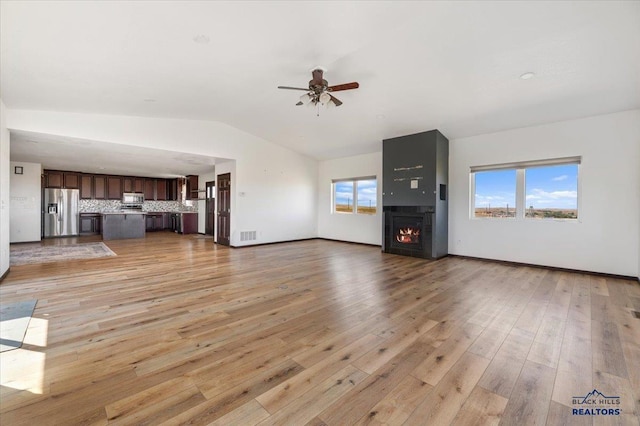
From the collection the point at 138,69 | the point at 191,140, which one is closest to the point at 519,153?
the point at 138,69

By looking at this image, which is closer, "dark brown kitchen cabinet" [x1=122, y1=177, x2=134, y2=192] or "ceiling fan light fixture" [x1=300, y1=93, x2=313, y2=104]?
"ceiling fan light fixture" [x1=300, y1=93, x2=313, y2=104]

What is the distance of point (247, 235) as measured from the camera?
7359 mm

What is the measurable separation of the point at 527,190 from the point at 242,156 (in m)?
6.54

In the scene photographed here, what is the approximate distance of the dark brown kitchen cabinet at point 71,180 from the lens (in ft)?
31.1

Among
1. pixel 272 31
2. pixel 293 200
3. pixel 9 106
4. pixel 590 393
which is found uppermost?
pixel 272 31

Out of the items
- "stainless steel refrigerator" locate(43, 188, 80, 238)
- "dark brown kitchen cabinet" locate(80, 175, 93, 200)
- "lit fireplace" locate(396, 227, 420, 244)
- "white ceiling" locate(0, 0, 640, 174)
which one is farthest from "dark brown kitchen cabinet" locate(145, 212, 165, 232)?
"lit fireplace" locate(396, 227, 420, 244)

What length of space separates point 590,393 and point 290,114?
5.55m

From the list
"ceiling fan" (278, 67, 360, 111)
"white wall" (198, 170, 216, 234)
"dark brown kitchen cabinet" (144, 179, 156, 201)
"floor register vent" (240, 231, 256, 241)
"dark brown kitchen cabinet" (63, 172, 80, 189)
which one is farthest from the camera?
"dark brown kitchen cabinet" (144, 179, 156, 201)

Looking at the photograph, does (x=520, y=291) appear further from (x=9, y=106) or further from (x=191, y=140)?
(x=9, y=106)

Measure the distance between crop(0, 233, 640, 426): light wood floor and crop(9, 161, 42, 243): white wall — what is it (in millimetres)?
5371

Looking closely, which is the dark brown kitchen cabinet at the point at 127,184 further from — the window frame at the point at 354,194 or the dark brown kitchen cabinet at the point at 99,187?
the window frame at the point at 354,194

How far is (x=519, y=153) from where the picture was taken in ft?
17.0

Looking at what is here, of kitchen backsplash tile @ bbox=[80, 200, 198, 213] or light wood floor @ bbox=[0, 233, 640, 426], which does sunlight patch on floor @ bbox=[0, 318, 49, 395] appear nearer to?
light wood floor @ bbox=[0, 233, 640, 426]

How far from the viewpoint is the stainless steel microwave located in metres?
10.8
